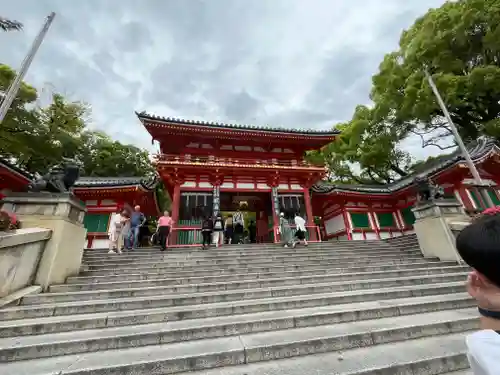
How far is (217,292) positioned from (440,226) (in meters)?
6.40

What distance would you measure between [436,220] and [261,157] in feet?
30.7

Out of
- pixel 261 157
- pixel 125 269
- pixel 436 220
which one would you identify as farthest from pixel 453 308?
pixel 261 157

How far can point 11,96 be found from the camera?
7.73 m

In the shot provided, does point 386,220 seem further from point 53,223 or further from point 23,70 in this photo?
point 23,70

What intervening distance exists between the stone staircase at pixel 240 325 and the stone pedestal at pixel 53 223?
321 millimetres

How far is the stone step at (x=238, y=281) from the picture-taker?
4.61 m

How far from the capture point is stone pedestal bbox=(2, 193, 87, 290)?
4438 mm

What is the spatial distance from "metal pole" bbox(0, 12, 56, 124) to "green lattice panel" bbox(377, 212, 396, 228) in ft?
59.4

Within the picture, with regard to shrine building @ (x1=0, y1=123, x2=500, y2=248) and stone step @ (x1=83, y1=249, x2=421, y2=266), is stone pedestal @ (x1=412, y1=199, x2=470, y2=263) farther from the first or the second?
shrine building @ (x1=0, y1=123, x2=500, y2=248)

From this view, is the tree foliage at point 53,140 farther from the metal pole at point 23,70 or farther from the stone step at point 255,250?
the stone step at point 255,250

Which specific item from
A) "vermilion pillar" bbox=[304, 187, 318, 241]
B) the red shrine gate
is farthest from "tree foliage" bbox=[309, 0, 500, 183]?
"vermilion pillar" bbox=[304, 187, 318, 241]

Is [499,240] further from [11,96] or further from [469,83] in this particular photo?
[469,83]

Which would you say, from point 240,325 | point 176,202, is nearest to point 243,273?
point 240,325

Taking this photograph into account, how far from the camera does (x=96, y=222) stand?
38.0 ft
